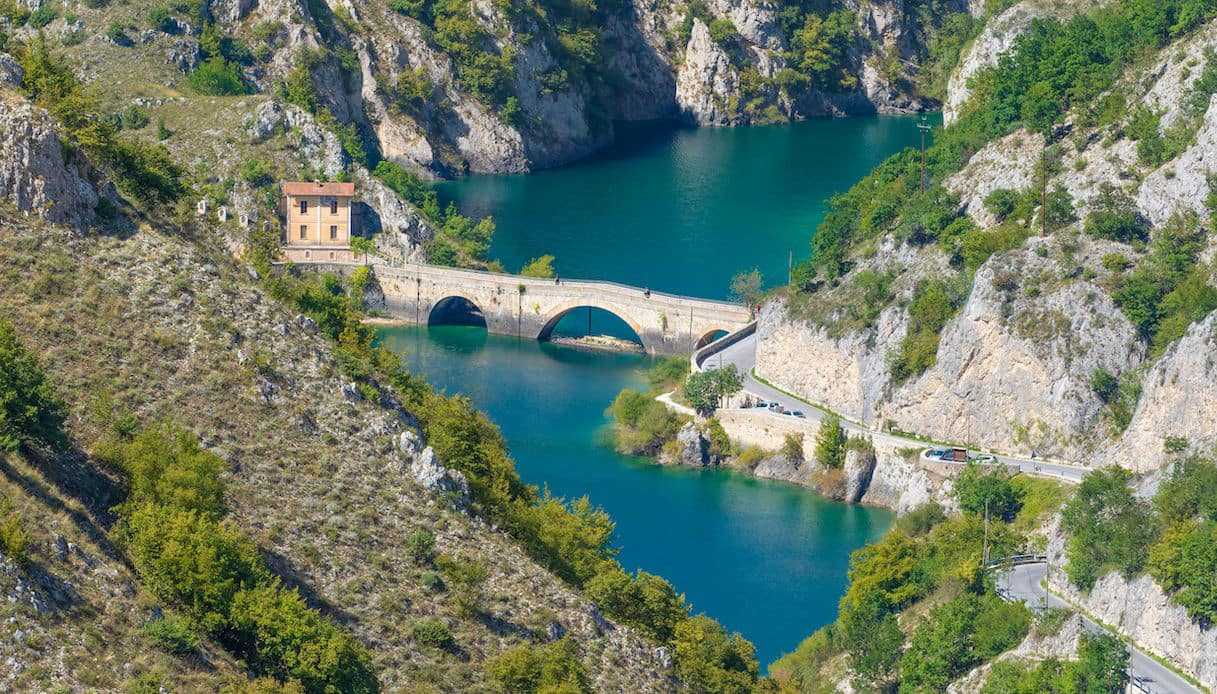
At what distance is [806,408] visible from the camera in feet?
499

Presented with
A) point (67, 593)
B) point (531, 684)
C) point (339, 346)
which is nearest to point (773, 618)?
point (339, 346)

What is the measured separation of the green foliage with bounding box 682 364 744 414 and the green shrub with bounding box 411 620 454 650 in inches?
2853

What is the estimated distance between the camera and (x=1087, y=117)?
15075cm

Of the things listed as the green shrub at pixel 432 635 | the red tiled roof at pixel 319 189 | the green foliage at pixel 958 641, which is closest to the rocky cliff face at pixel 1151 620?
the green foliage at pixel 958 641

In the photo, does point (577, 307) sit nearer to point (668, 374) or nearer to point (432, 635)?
point (668, 374)

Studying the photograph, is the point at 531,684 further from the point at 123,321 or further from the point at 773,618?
the point at 773,618

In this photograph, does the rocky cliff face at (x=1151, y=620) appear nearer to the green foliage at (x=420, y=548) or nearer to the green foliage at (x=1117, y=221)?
the green foliage at (x=1117, y=221)

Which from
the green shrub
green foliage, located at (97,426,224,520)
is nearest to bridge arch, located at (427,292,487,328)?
green foliage, located at (97,426,224,520)

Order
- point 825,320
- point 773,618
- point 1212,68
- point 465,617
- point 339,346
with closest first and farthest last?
1. point 465,617
2. point 339,346
3. point 773,618
4. point 1212,68
5. point 825,320

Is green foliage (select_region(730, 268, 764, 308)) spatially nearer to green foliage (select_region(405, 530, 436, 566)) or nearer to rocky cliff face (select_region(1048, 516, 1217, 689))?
rocky cliff face (select_region(1048, 516, 1217, 689))

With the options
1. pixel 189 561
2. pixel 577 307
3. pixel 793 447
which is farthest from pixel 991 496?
pixel 189 561

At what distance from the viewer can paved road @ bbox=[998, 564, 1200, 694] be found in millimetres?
100312

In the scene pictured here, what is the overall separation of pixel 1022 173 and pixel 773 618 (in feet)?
134

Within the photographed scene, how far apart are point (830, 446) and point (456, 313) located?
2132 inches
